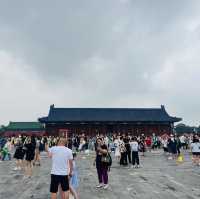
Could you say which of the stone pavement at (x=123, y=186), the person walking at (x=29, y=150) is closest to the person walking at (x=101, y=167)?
the stone pavement at (x=123, y=186)

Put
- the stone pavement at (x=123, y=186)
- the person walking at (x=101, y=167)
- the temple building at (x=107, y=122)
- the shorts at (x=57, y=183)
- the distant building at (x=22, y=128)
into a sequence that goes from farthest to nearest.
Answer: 1. the distant building at (x=22, y=128)
2. the temple building at (x=107, y=122)
3. the person walking at (x=101, y=167)
4. the stone pavement at (x=123, y=186)
5. the shorts at (x=57, y=183)

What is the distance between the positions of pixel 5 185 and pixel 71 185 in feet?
→ 16.7

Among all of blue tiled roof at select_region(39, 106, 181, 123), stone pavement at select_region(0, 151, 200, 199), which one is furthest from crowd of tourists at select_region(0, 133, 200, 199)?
blue tiled roof at select_region(39, 106, 181, 123)

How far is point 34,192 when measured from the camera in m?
12.4

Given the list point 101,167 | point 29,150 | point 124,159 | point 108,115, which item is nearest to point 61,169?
point 101,167

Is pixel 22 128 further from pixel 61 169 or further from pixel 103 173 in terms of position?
pixel 61 169

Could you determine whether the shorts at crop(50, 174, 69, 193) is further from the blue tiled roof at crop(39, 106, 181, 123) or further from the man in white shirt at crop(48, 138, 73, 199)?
the blue tiled roof at crop(39, 106, 181, 123)

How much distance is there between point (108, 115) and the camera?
62.1 metres

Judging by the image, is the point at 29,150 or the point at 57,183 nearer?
the point at 57,183

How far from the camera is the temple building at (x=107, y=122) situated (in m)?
58.5

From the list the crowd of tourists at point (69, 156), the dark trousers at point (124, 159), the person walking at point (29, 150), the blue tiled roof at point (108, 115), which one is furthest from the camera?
the blue tiled roof at point (108, 115)

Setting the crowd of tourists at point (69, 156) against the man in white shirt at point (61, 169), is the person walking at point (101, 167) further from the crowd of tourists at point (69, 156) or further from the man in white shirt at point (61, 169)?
the man in white shirt at point (61, 169)

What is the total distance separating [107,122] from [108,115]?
2.67m

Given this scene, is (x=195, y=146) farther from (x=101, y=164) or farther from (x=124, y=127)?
(x=124, y=127)
